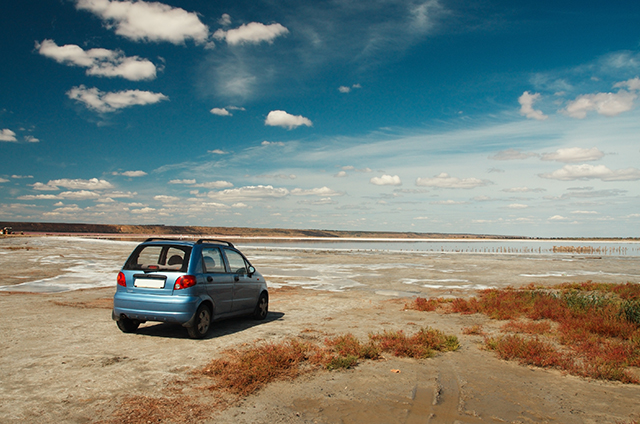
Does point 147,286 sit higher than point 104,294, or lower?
higher

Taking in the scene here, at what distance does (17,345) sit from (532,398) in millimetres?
8500

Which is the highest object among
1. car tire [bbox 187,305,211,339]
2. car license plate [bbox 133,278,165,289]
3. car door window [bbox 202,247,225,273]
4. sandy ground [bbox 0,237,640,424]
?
car door window [bbox 202,247,225,273]

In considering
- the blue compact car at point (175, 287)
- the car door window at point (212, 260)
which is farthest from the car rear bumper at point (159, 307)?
the car door window at point (212, 260)

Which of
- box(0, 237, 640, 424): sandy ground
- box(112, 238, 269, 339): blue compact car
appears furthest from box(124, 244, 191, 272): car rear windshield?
box(0, 237, 640, 424): sandy ground

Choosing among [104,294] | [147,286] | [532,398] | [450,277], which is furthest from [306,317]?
[450,277]

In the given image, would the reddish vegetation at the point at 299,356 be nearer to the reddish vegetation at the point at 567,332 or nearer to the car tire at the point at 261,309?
the reddish vegetation at the point at 567,332

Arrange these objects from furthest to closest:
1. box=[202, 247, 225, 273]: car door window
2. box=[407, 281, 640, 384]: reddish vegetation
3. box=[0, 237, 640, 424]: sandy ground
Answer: box=[202, 247, 225, 273]: car door window, box=[407, 281, 640, 384]: reddish vegetation, box=[0, 237, 640, 424]: sandy ground

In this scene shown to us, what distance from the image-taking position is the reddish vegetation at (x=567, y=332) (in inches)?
266

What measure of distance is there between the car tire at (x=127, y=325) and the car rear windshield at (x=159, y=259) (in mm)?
1206

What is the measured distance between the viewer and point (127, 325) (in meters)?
8.65

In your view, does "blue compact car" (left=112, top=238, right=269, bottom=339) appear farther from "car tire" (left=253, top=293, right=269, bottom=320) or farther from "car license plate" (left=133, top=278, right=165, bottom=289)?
"car tire" (left=253, top=293, right=269, bottom=320)

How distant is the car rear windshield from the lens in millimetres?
8055

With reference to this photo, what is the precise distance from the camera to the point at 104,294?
14820 millimetres

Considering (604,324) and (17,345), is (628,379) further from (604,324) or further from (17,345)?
(17,345)
